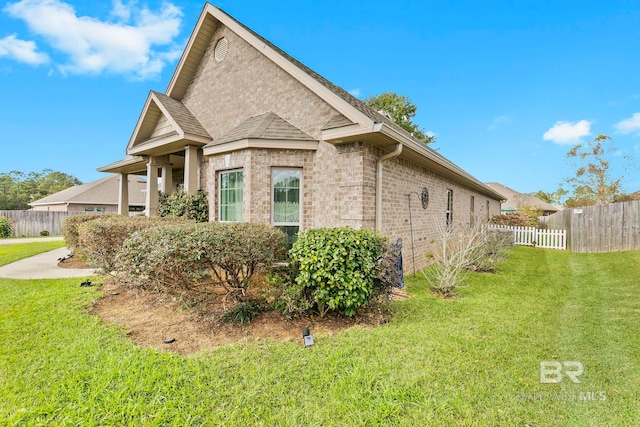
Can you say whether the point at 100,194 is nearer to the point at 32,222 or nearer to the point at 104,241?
the point at 32,222

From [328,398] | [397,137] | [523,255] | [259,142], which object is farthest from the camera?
[523,255]

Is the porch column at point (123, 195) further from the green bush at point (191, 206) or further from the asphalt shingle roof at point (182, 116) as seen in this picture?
the green bush at point (191, 206)

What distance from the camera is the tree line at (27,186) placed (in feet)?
142

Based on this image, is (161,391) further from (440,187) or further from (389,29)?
(389,29)

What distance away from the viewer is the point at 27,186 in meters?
46.2

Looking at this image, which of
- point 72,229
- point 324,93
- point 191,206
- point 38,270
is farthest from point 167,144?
point 324,93

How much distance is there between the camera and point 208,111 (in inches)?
385

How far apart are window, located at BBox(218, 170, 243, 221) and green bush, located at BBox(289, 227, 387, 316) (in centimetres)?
391

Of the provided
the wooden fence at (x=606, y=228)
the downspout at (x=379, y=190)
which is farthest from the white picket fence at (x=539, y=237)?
the downspout at (x=379, y=190)

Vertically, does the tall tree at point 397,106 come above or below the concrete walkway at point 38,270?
above

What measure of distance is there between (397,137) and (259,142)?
3289 millimetres

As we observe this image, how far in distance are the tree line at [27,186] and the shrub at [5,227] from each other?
3045cm

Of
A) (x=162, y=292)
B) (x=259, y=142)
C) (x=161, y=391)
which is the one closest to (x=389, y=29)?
(x=259, y=142)

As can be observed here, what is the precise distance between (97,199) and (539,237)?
3730 centimetres
